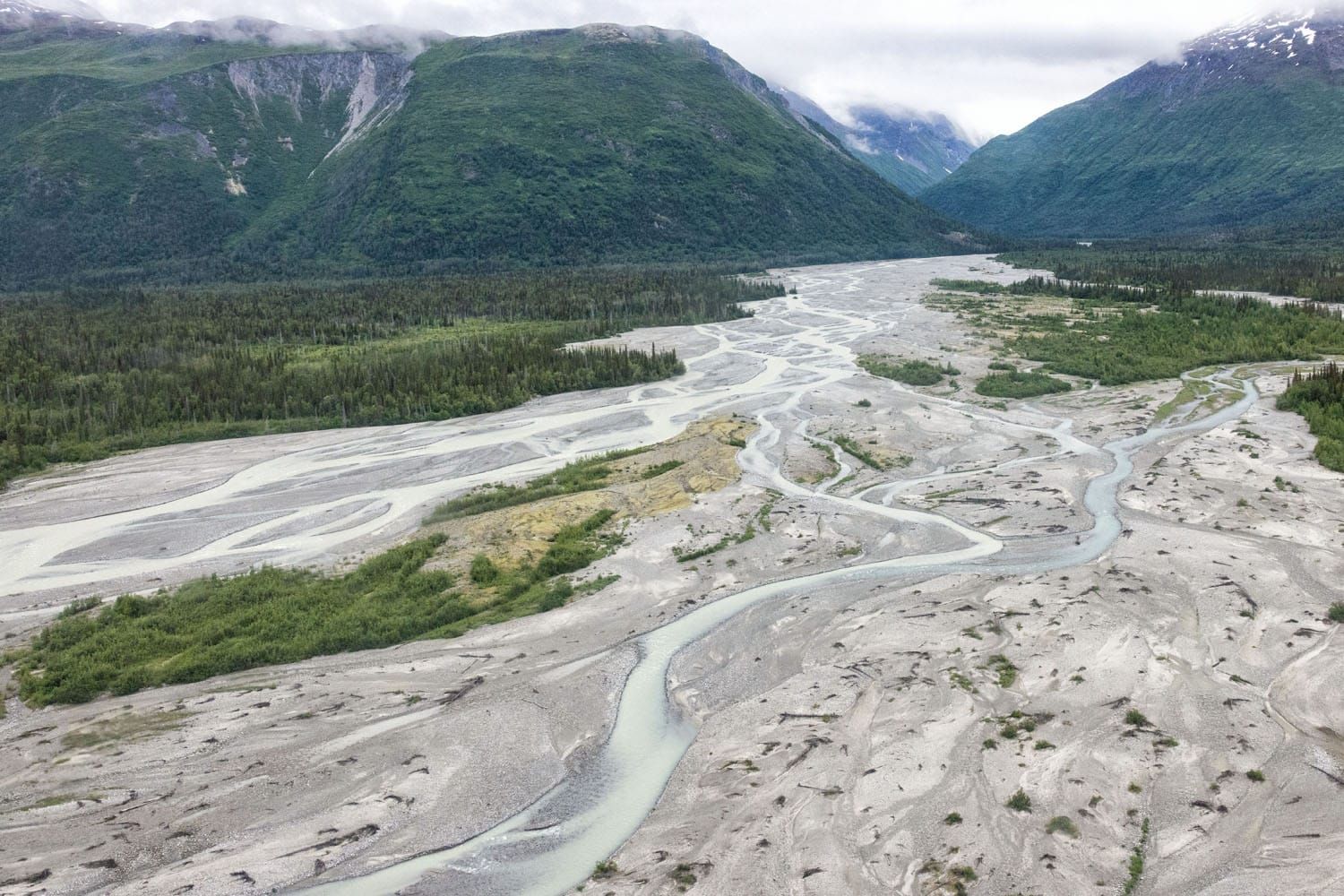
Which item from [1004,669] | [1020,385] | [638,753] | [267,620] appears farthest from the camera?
[1020,385]

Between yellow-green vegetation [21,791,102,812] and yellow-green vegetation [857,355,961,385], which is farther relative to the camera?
yellow-green vegetation [857,355,961,385]

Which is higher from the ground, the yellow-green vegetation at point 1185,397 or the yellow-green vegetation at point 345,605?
the yellow-green vegetation at point 1185,397

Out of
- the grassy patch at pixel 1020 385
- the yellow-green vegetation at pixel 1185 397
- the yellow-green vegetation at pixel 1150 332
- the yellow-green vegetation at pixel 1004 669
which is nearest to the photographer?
the yellow-green vegetation at pixel 1004 669

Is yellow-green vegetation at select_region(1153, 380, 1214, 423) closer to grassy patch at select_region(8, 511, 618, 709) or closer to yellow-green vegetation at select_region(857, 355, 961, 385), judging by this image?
yellow-green vegetation at select_region(857, 355, 961, 385)

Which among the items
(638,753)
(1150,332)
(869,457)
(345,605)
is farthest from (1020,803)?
(1150,332)

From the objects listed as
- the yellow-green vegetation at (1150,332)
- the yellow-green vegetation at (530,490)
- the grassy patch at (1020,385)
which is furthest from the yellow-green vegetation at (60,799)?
the yellow-green vegetation at (1150,332)

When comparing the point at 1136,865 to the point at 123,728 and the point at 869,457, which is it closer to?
the point at 123,728

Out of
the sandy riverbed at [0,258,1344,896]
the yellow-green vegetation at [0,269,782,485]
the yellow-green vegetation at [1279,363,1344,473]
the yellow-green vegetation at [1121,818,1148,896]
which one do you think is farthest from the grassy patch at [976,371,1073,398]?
the yellow-green vegetation at [1121,818,1148,896]

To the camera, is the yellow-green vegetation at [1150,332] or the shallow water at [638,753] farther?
the yellow-green vegetation at [1150,332]

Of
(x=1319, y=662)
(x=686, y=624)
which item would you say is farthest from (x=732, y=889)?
(x=1319, y=662)

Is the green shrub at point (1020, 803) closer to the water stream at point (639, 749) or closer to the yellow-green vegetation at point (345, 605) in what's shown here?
the water stream at point (639, 749)

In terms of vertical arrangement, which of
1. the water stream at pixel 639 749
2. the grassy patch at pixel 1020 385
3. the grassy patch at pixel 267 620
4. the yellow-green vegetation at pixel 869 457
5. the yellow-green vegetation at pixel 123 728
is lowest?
the water stream at pixel 639 749

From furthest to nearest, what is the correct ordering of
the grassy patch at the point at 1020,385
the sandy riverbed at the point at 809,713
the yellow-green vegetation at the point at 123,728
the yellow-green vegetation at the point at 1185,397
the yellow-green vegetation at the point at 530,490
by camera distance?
1. the grassy patch at the point at 1020,385
2. the yellow-green vegetation at the point at 1185,397
3. the yellow-green vegetation at the point at 530,490
4. the yellow-green vegetation at the point at 123,728
5. the sandy riverbed at the point at 809,713
